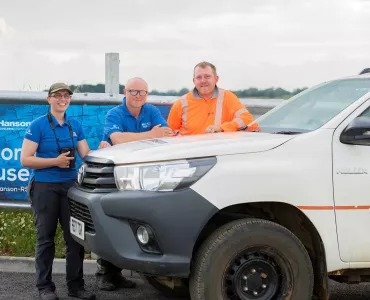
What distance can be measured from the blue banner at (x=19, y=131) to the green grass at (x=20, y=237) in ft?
0.93

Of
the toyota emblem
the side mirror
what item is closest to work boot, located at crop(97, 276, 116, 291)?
the toyota emblem

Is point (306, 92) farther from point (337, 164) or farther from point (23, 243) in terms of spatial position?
point (23, 243)

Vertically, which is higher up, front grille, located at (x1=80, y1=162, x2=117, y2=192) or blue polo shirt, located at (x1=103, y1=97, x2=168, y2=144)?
blue polo shirt, located at (x1=103, y1=97, x2=168, y2=144)

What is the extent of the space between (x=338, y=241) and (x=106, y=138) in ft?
8.48

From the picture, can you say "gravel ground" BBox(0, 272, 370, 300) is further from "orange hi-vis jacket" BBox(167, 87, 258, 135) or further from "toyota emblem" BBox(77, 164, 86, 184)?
"orange hi-vis jacket" BBox(167, 87, 258, 135)

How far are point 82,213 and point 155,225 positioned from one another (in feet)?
2.47

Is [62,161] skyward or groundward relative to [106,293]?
skyward

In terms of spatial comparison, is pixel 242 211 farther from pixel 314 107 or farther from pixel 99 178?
pixel 314 107

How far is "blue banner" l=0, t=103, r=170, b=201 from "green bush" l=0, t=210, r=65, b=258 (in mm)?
283

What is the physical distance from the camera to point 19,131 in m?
8.24

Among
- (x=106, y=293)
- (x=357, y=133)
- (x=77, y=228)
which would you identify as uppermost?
(x=357, y=133)

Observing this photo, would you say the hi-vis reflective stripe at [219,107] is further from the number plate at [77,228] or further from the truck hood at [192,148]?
the number plate at [77,228]

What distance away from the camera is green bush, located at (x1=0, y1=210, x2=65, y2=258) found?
7523mm

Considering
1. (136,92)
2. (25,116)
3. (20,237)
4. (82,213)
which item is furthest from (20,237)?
(82,213)
